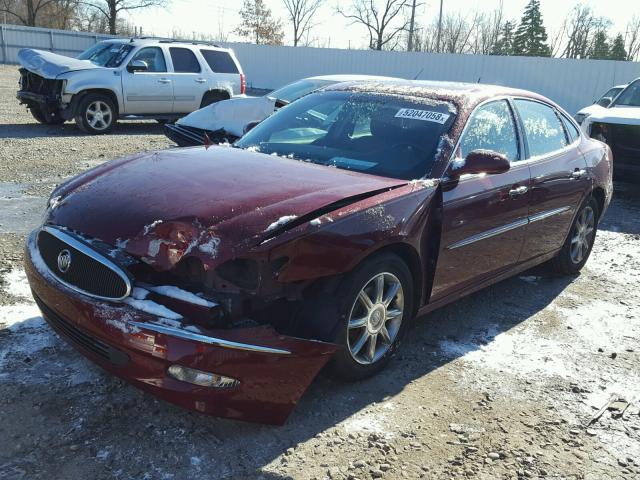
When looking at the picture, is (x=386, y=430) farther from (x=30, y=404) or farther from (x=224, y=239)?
(x=30, y=404)

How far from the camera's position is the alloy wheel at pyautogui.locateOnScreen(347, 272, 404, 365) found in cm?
316

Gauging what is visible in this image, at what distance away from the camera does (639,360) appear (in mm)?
3971

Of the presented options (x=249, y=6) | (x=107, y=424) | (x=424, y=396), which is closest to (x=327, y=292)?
(x=424, y=396)

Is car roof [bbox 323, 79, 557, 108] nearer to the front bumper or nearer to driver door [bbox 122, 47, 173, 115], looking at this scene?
the front bumper

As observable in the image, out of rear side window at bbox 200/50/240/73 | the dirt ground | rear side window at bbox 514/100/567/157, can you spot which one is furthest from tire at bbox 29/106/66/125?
rear side window at bbox 514/100/567/157

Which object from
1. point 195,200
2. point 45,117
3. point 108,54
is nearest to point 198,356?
point 195,200

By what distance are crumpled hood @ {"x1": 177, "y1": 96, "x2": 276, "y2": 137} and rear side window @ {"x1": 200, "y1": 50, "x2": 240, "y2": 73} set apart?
4.76m

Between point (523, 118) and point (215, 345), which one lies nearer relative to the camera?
point (215, 345)

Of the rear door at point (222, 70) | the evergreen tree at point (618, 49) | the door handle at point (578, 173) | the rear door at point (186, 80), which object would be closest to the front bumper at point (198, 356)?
the door handle at point (578, 173)

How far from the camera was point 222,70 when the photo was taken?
13.5m

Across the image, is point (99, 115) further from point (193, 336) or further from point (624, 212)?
point (193, 336)

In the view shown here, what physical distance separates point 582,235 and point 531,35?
5617 cm

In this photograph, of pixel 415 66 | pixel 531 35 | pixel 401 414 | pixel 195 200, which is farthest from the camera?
pixel 531 35

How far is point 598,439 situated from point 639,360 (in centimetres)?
120
